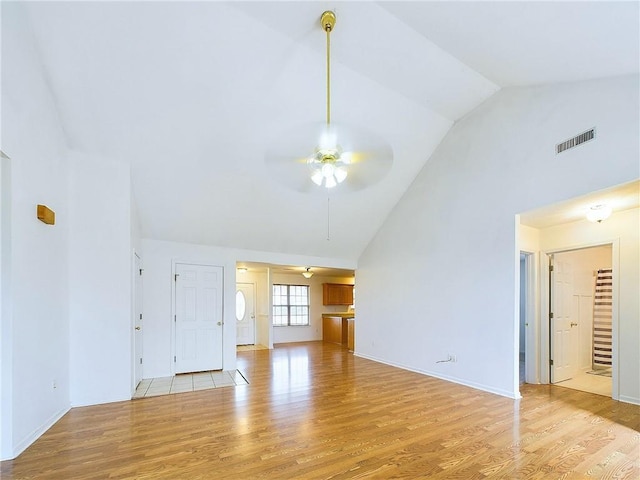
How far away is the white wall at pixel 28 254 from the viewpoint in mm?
2854

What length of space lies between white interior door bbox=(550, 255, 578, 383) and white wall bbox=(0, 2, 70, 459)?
683 centimetres

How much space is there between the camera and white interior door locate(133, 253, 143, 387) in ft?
16.1

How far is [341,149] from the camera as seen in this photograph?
3.06 meters

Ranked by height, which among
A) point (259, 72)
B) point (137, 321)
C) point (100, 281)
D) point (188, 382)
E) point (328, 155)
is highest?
point (259, 72)

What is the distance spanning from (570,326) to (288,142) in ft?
18.3

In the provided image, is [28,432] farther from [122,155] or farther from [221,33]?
[221,33]

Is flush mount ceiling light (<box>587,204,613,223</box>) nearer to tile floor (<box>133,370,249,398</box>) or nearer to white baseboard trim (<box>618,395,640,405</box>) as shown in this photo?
white baseboard trim (<box>618,395,640,405</box>)

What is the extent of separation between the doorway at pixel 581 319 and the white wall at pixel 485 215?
1024 millimetres

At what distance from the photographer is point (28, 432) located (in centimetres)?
313

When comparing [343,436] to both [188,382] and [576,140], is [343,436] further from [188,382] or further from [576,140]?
[576,140]

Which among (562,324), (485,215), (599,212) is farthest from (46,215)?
(562,324)

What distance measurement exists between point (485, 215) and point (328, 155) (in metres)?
3.19

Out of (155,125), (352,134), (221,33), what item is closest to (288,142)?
(352,134)

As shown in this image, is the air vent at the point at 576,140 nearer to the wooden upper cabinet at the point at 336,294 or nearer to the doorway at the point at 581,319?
the doorway at the point at 581,319
